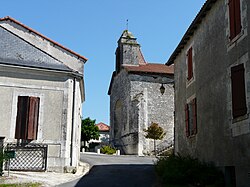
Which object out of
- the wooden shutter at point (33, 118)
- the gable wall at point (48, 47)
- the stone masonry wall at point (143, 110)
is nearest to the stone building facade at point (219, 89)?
the gable wall at point (48, 47)

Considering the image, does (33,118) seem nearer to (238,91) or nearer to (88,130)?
(238,91)

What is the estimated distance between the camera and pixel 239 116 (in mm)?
9281

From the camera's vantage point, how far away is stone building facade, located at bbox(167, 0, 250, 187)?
9.14 metres

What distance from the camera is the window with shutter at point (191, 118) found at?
13455 millimetres

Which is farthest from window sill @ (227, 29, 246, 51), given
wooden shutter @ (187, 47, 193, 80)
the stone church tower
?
the stone church tower

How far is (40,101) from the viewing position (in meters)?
15.1

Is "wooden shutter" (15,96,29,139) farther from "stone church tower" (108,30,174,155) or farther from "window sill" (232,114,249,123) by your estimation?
"stone church tower" (108,30,174,155)

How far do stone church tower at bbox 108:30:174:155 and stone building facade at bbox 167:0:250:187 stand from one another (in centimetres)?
1889

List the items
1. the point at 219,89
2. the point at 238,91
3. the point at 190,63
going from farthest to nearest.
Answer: the point at 190,63 < the point at 219,89 < the point at 238,91

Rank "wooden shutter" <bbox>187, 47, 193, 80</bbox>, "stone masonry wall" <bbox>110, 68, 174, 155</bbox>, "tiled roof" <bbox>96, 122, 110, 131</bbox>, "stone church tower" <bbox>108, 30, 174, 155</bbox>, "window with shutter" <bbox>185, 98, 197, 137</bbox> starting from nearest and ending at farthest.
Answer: "window with shutter" <bbox>185, 98, 197, 137</bbox>, "wooden shutter" <bbox>187, 47, 193, 80</bbox>, "stone masonry wall" <bbox>110, 68, 174, 155</bbox>, "stone church tower" <bbox>108, 30, 174, 155</bbox>, "tiled roof" <bbox>96, 122, 110, 131</bbox>

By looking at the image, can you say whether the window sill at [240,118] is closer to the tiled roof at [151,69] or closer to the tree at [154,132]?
the tree at [154,132]

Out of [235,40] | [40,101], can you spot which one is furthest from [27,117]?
[235,40]

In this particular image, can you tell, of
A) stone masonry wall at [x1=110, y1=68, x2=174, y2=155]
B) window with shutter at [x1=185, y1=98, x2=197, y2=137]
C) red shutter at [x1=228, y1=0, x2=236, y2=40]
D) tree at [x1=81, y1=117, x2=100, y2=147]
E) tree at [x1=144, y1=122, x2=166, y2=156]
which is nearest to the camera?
red shutter at [x1=228, y1=0, x2=236, y2=40]

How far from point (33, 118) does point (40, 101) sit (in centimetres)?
82
